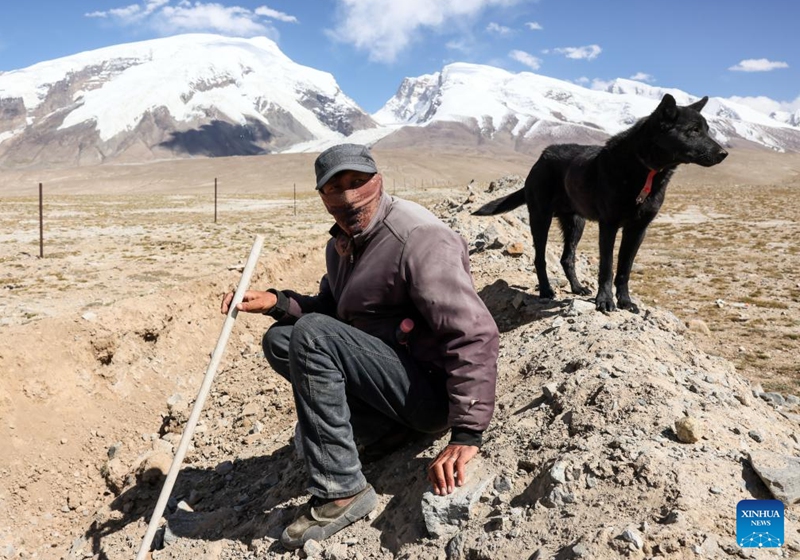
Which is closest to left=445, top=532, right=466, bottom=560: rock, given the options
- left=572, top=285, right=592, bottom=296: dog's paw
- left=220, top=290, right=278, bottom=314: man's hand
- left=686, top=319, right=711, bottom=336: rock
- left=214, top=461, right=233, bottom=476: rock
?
left=220, top=290, right=278, bottom=314: man's hand

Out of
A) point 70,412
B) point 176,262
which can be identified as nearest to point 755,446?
point 70,412

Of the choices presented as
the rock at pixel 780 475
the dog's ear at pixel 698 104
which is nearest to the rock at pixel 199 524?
the rock at pixel 780 475

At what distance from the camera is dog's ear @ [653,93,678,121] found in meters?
4.50

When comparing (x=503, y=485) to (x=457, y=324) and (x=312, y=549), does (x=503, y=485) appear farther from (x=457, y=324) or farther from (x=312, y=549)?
(x=312, y=549)

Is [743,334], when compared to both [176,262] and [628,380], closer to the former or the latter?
[628,380]

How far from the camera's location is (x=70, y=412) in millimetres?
5656

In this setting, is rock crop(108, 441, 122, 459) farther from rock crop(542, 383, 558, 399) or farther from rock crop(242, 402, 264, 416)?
rock crop(542, 383, 558, 399)

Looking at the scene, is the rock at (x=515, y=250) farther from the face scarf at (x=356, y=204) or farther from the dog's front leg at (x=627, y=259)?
the face scarf at (x=356, y=204)

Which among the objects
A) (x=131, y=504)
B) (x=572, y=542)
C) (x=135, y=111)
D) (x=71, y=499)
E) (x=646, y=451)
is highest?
(x=135, y=111)

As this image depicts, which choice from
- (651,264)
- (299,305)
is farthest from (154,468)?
(651,264)

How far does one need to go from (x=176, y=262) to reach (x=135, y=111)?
8081 inches

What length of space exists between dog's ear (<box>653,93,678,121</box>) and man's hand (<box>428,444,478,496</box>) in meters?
3.19

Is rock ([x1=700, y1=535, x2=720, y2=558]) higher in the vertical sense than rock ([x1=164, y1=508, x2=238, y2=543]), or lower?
higher

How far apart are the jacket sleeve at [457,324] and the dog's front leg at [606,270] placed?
2680 mm
